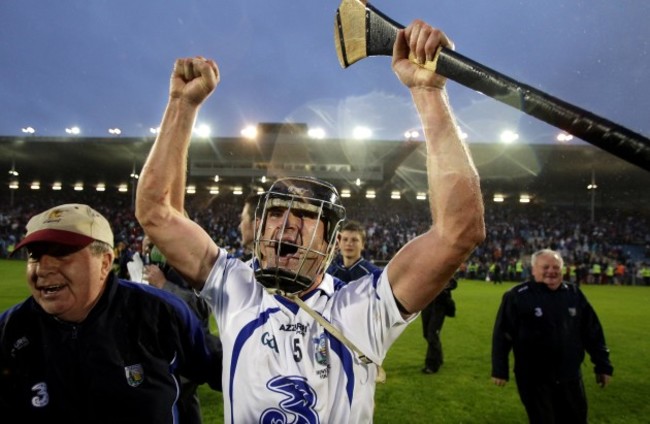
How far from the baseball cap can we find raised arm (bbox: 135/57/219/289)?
53 cm

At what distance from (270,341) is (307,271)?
12.7 inches

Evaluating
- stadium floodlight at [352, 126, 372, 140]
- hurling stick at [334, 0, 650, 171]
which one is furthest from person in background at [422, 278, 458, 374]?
stadium floodlight at [352, 126, 372, 140]

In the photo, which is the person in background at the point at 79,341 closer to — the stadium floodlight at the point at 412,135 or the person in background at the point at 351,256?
the person in background at the point at 351,256

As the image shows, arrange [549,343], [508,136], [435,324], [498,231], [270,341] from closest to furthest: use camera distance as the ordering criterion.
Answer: [270,341]
[549,343]
[435,324]
[508,136]
[498,231]

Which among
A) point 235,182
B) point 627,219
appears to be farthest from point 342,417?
point 627,219

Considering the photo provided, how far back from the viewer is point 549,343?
189 inches

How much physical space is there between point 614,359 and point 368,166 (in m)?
28.7

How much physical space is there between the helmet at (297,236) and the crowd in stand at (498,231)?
2380 centimetres

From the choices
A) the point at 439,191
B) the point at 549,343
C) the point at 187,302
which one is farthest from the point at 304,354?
the point at 549,343

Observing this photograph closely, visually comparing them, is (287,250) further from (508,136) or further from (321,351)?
(508,136)

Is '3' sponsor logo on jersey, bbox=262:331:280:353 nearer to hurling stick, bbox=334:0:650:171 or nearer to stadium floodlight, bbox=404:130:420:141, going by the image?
hurling stick, bbox=334:0:650:171

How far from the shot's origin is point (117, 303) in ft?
8.04

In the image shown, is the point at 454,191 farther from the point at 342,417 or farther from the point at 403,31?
the point at 342,417

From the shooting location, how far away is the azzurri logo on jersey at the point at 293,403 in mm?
1757
